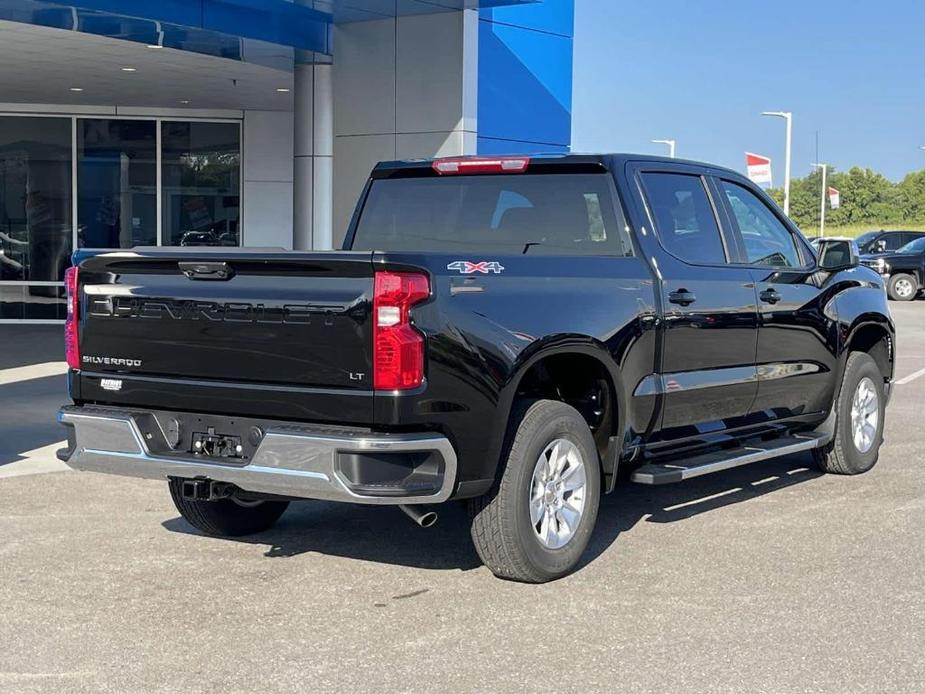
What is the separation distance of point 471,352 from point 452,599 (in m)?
1.10

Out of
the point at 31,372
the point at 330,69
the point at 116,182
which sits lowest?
the point at 31,372

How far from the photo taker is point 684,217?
7156 mm

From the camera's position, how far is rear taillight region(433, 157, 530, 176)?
22.7 ft

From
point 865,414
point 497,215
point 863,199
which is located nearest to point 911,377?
point 865,414

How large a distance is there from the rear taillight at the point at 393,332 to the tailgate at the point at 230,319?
4 cm

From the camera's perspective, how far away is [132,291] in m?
5.83

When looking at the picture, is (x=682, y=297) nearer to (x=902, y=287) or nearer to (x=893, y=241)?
(x=902, y=287)

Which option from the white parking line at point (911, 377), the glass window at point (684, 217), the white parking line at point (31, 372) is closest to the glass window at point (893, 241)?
the white parking line at point (911, 377)

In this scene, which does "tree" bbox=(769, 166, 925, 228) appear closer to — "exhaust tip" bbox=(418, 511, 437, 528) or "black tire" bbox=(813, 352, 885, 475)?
"black tire" bbox=(813, 352, 885, 475)

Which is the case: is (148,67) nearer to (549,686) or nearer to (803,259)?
(803,259)

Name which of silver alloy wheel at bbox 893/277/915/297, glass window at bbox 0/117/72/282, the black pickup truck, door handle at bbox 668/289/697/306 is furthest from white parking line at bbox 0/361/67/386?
silver alloy wheel at bbox 893/277/915/297

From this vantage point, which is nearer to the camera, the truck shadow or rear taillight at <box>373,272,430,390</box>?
rear taillight at <box>373,272,430,390</box>

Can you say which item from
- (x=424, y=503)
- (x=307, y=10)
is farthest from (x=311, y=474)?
(x=307, y=10)

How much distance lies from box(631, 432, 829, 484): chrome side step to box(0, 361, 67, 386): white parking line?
8655 millimetres
